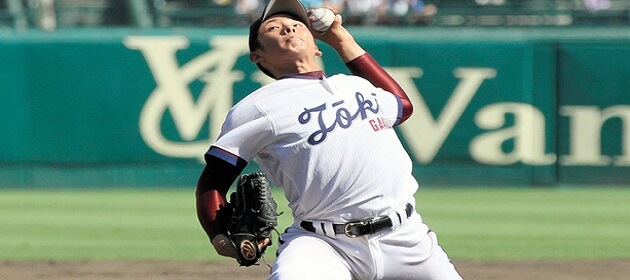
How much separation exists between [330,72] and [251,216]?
27.2ft

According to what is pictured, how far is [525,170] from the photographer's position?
12.2 m

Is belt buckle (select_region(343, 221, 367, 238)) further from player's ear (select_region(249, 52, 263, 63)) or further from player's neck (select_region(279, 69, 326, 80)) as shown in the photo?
player's ear (select_region(249, 52, 263, 63))

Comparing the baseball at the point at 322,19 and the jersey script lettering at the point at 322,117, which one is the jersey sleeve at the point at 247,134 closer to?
the jersey script lettering at the point at 322,117

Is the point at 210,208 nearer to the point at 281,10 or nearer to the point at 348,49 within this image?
the point at 281,10

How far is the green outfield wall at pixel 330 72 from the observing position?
12055mm

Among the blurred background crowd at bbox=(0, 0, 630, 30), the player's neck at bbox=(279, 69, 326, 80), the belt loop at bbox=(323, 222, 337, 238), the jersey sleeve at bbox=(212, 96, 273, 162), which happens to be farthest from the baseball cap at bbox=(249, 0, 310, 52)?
the blurred background crowd at bbox=(0, 0, 630, 30)

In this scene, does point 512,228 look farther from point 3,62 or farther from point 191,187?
point 3,62

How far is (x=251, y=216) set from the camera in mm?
3945

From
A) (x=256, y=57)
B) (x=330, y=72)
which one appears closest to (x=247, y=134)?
(x=256, y=57)

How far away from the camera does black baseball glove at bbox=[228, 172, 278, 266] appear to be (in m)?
3.92

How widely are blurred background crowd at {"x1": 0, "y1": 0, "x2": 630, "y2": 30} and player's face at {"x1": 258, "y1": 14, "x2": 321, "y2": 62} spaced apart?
31.1ft

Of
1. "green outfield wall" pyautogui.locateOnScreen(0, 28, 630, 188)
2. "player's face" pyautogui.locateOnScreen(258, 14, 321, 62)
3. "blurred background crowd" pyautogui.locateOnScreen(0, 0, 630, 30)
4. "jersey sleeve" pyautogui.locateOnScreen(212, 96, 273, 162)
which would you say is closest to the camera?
"jersey sleeve" pyautogui.locateOnScreen(212, 96, 273, 162)

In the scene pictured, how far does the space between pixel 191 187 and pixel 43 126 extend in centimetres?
162

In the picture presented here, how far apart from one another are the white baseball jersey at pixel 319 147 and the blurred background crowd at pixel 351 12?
31.5 feet
